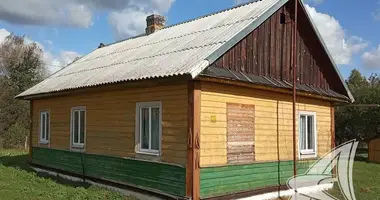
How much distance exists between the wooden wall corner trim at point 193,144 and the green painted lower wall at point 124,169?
0.22m

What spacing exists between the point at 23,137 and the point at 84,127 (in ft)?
68.1

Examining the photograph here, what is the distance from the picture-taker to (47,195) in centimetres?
1122

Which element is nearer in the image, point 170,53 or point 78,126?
point 170,53

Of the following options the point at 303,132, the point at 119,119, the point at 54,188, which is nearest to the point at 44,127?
the point at 54,188

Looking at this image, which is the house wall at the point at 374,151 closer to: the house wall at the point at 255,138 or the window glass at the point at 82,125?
the house wall at the point at 255,138

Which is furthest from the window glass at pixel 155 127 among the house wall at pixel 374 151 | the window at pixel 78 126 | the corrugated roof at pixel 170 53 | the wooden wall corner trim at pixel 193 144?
the house wall at pixel 374 151

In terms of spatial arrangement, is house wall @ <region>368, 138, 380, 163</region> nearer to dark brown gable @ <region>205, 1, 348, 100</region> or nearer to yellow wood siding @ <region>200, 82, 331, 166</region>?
dark brown gable @ <region>205, 1, 348, 100</region>

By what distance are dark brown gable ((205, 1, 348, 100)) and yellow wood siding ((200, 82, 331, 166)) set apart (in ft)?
1.81

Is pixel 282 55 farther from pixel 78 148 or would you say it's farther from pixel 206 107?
pixel 78 148

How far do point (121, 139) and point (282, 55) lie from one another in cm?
509

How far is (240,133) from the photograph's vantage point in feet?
33.3

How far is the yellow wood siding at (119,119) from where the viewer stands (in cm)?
934

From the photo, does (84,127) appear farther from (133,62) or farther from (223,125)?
(223,125)

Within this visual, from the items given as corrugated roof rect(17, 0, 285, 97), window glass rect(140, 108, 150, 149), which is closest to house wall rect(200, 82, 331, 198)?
corrugated roof rect(17, 0, 285, 97)
